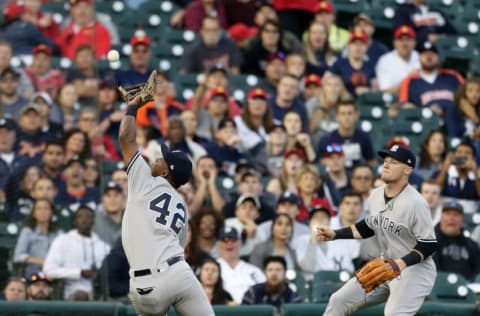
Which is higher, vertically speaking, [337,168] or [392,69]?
[392,69]

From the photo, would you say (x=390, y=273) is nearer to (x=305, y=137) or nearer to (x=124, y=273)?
(x=124, y=273)

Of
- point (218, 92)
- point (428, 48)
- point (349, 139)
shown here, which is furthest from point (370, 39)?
point (218, 92)

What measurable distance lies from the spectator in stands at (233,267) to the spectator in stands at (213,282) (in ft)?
0.85

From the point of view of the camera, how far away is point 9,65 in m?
13.6

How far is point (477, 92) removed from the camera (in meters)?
14.5

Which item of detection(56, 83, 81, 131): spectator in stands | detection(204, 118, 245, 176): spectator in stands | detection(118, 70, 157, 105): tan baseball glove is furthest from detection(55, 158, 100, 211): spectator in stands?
detection(118, 70, 157, 105): tan baseball glove

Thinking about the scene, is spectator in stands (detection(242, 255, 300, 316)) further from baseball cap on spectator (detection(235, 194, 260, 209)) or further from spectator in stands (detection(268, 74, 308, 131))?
spectator in stands (detection(268, 74, 308, 131))

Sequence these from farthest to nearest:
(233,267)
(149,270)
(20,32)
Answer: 1. (20,32)
2. (233,267)
3. (149,270)

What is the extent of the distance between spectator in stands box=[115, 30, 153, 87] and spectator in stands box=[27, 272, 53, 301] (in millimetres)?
3299

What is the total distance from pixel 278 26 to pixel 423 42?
1871 mm

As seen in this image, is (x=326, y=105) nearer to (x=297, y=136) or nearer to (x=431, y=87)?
(x=297, y=136)

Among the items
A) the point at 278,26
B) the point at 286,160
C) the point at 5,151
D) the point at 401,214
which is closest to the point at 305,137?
the point at 286,160

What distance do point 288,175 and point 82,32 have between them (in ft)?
9.41

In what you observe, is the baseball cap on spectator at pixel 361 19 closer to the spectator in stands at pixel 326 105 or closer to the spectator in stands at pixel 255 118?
the spectator in stands at pixel 326 105
